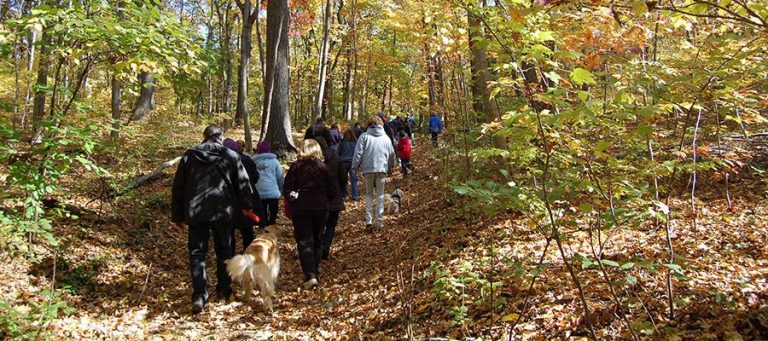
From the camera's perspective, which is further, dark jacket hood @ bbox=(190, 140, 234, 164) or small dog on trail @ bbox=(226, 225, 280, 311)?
dark jacket hood @ bbox=(190, 140, 234, 164)

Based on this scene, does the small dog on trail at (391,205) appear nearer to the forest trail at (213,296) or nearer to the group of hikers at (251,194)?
→ the forest trail at (213,296)

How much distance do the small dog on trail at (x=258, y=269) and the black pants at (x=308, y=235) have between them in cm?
48

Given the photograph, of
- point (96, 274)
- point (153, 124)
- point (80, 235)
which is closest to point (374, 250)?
point (96, 274)

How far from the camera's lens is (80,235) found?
617 cm

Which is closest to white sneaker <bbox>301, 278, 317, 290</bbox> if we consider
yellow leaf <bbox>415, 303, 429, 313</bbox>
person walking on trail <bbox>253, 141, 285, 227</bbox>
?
person walking on trail <bbox>253, 141, 285, 227</bbox>

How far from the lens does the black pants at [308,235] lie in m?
5.66

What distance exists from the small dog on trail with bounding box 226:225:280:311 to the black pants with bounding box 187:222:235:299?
0.35 meters

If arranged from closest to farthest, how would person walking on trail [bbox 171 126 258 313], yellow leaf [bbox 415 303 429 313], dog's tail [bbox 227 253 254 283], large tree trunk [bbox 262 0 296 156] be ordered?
yellow leaf [bbox 415 303 429 313]
dog's tail [bbox 227 253 254 283]
person walking on trail [bbox 171 126 258 313]
large tree trunk [bbox 262 0 296 156]

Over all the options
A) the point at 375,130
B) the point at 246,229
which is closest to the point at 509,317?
the point at 246,229

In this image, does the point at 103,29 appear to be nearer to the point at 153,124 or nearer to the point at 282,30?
the point at 153,124

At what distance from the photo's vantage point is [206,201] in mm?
4938

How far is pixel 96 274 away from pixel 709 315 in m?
6.36

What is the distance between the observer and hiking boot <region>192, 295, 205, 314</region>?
4797 millimetres

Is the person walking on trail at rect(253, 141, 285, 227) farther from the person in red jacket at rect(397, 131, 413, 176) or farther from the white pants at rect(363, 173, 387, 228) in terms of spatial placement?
the person in red jacket at rect(397, 131, 413, 176)
